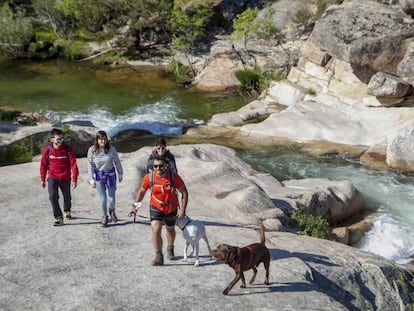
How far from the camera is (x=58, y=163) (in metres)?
9.45

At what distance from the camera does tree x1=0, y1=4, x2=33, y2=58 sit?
3875 cm

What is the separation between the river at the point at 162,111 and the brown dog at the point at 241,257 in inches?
267

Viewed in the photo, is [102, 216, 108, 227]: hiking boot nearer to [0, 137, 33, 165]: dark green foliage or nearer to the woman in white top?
the woman in white top

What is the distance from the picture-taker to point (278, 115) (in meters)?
23.7

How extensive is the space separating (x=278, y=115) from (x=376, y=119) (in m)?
4.29

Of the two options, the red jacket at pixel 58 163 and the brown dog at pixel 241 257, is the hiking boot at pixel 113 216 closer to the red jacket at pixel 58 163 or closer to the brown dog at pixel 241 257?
the red jacket at pixel 58 163

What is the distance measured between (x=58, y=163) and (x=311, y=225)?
607 centimetres

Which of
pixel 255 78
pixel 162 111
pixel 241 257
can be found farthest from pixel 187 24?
pixel 241 257

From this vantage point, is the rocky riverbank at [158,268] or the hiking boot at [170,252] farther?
the hiking boot at [170,252]

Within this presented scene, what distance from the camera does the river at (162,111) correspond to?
597 inches

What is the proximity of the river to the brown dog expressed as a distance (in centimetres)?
678

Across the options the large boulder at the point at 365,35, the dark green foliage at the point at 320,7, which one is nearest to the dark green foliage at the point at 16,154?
the large boulder at the point at 365,35

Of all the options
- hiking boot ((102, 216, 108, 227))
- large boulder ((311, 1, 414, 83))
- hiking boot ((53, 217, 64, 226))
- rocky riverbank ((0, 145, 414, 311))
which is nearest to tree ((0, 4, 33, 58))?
large boulder ((311, 1, 414, 83))

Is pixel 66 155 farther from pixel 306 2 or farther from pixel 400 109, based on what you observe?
pixel 306 2
